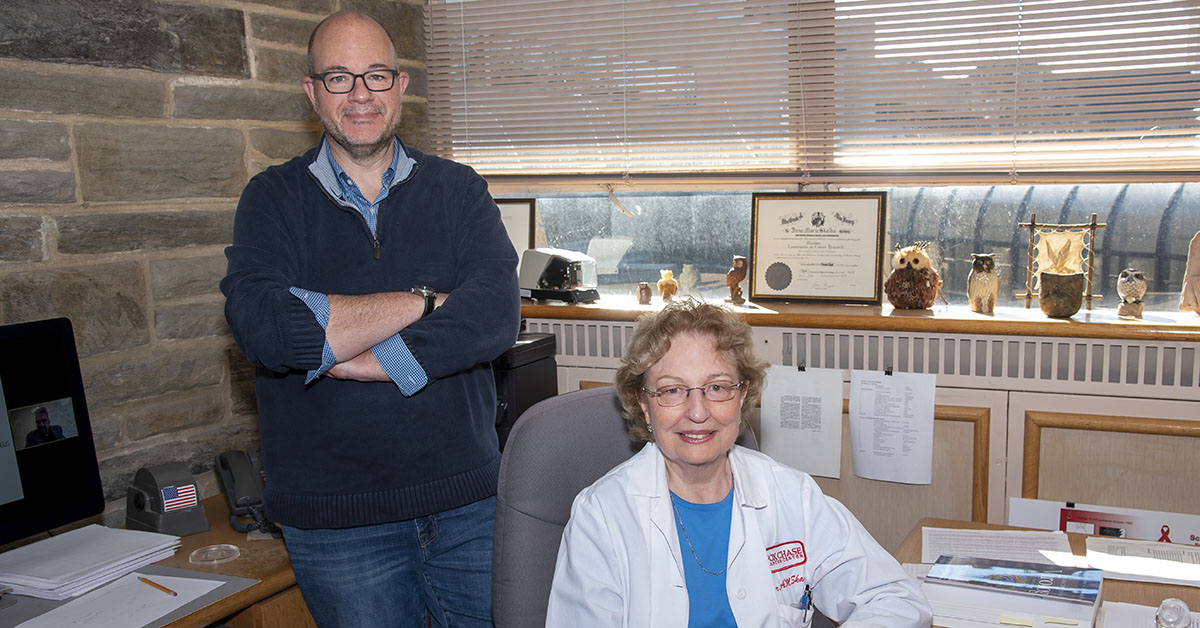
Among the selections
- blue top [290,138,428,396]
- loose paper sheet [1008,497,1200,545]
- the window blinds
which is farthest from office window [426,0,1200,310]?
blue top [290,138,428,396]

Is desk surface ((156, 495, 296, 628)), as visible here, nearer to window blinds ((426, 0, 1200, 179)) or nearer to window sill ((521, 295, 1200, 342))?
window sill ((521, 295, 1200, 342))

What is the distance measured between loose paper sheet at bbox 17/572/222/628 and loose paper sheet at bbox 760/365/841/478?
1.40 meters

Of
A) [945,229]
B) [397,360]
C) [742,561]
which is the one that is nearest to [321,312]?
[397,360]

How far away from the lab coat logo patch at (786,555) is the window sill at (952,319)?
96 centimetres

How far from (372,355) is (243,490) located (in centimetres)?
68

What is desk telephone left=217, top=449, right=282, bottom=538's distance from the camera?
2002 millimetres

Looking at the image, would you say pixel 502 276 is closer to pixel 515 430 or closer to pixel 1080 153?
pixel 515 430

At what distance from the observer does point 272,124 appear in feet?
8.12

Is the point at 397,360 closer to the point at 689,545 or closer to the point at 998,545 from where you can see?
the point at 689,545

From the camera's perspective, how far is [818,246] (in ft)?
8.36

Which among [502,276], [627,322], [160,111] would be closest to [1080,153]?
[627,322]

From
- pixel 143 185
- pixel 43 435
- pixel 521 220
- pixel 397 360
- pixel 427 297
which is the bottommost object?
pixel 43 435

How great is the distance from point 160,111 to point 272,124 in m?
0.33

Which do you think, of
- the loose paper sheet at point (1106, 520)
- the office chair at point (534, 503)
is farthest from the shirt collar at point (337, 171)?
the loose paper sheet at point (1106, 520)
